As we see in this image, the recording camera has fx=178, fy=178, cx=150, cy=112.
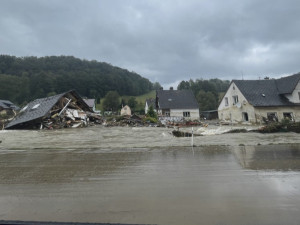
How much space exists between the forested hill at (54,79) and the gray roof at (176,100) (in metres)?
48.2

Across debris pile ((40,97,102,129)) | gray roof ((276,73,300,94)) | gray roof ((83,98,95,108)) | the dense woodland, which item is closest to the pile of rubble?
debris pile ((40,97,102,129))

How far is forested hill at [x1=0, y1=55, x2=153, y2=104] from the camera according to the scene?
76.0 m

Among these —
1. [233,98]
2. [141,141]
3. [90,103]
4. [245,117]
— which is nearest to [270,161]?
[141,141]

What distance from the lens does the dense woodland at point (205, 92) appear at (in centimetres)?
5841

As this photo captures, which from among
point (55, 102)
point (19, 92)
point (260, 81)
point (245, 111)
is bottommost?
point (245, 111)

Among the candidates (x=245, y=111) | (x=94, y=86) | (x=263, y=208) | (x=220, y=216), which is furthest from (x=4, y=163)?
(x=94, y=86)

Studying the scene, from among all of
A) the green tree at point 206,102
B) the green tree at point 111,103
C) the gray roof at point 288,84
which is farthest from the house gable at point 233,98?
the green tree at point 111,103

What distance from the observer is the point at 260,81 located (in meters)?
26.5

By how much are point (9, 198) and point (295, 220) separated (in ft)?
14.7

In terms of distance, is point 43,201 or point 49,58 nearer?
point 43,201

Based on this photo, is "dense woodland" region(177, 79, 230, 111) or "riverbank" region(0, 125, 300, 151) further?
"dense woodland" region(177, 79, 230, 111)

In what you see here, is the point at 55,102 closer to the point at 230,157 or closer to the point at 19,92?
the point at 230,157

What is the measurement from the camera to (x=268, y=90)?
24.9m

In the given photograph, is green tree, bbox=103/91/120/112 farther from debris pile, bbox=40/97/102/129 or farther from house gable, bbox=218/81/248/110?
house gable, bbox=218/81/248/110
